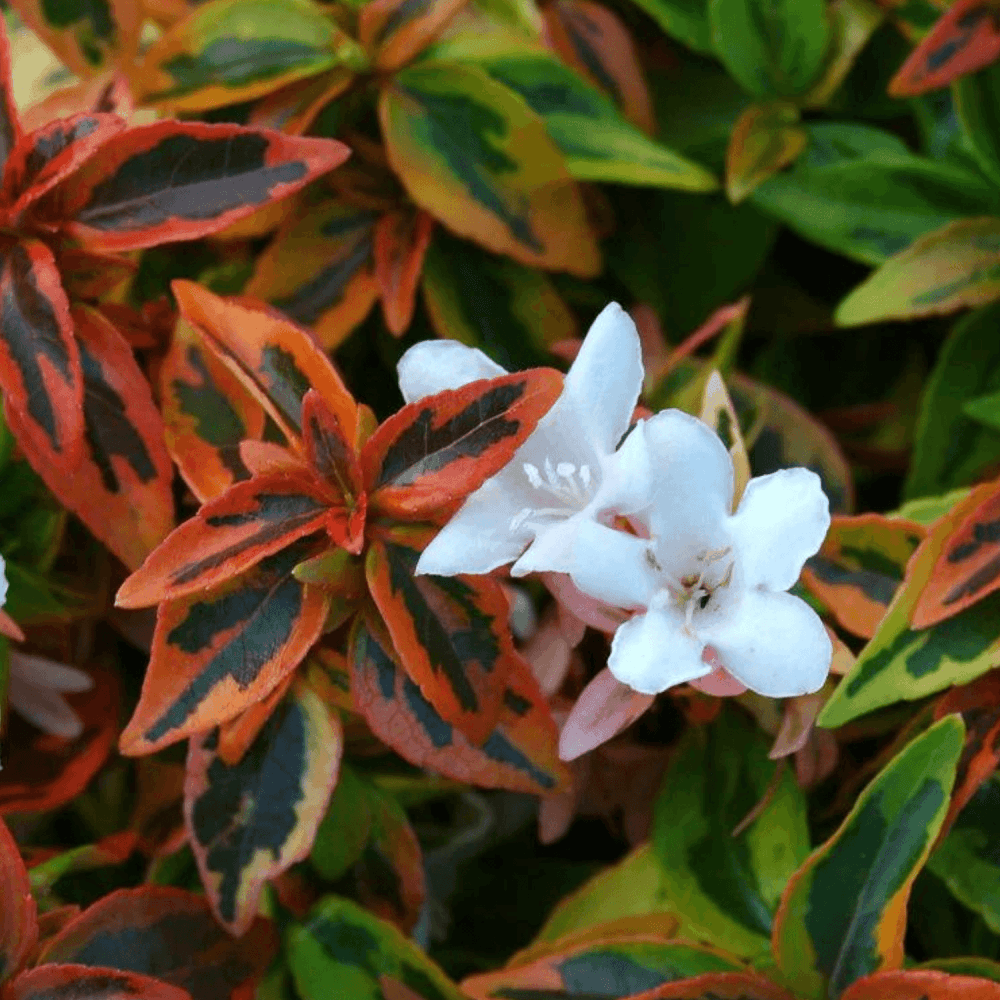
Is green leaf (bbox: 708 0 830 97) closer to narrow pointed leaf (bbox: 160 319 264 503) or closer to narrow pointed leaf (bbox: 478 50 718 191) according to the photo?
narrow pointed leaf (bbox: 478 50 718 191)

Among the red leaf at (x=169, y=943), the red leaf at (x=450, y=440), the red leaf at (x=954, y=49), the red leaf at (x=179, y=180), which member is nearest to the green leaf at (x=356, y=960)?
the red leaf at (x=169, y=943)

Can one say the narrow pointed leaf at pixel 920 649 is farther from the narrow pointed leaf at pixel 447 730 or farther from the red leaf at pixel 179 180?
the red leaf at pixel 179 180

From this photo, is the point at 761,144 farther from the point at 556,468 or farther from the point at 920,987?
the point at 920,987

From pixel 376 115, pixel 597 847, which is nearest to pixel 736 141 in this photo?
pixel 376 115

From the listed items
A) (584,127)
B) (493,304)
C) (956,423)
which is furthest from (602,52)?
(956,423)

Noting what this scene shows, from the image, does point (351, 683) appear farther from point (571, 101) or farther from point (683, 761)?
point (571, 101)
